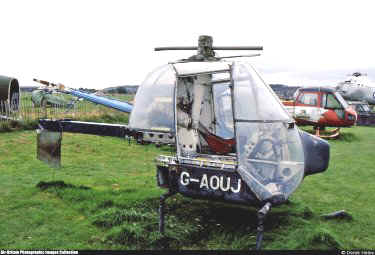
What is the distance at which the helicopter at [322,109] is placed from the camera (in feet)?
58.0

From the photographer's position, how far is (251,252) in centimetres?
455

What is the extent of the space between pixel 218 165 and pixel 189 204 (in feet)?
6.39

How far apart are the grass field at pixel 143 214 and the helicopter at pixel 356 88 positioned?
2243 cm

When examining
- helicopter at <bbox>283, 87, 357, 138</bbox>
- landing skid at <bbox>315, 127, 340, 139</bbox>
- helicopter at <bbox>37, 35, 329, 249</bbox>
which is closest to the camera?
helicopter at <bbox>37, 35, 329, 249</bbox>

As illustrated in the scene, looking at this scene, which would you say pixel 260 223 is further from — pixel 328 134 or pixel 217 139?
pixel 328 134

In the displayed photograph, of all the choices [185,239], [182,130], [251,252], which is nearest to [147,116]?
[182,130]

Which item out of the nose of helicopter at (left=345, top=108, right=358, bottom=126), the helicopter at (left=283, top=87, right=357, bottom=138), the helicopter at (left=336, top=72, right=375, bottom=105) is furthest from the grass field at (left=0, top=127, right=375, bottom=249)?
the helicopter at (left=336, top=72, right=375, bottom=105)

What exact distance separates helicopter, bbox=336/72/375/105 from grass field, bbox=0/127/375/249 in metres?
22.4

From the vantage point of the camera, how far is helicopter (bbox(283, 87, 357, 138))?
17.7 metres

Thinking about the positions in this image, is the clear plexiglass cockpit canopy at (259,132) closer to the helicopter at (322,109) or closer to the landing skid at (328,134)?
the landing skid at (328,134)

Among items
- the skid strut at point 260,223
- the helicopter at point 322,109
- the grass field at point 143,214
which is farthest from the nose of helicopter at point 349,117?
the skid strut at point 260,223

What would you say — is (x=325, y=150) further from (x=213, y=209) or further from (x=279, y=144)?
(x=213, y=209)

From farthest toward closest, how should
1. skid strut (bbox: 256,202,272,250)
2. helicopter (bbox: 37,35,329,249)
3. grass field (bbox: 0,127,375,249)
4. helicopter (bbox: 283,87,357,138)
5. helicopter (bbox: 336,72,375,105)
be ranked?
helicopter (bbox: 336,72,375,105) < helicopter (bbox: 283,87,357,138) < grass field (bbox: 0,127,375,249) < helicopter (bbox: 37,35,329,249) < skid strut (bbox: 256,202,272,250)

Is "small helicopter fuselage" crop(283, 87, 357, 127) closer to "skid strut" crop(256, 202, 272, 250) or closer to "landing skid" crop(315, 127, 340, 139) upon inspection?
"landing skid" crop(315, 127, 340, 139)
